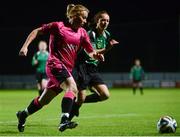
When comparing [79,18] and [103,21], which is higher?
[79,18]

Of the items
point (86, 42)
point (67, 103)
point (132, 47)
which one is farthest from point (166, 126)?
point (132, 47)

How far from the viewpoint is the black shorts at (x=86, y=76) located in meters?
11.9

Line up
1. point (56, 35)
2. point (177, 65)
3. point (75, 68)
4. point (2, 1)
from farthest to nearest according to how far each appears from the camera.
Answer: point (2, 1)
point (177, 65)
point (75, 68)
point (56, 35)

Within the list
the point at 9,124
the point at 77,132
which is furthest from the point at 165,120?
the point at 9,124

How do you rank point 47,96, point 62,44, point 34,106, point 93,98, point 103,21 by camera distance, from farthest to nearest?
point 93,98, point 103,21, point 34,106, point 47,96, point 62,44

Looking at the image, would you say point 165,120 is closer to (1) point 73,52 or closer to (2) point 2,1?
(1) point 73,52

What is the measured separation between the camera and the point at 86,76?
12.0 m

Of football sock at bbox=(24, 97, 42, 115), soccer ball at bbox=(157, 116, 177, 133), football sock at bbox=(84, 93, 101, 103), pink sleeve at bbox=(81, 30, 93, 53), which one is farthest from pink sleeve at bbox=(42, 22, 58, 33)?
football sock at bbox=(84, 93, 101, 103)

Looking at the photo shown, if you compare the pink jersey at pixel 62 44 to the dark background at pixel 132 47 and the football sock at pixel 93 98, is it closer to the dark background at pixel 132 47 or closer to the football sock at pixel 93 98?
the football sock at pixel 93 98

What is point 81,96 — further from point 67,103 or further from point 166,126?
point 166,126

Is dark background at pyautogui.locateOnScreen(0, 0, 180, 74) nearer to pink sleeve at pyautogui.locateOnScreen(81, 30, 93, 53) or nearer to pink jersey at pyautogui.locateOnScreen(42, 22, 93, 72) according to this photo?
pink sleeve at pyautogui.locateOnScreen(81, 30, 93, 53)

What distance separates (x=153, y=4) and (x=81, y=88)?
37740 mm

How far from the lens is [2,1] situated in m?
47.5

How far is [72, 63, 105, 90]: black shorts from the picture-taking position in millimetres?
11906
